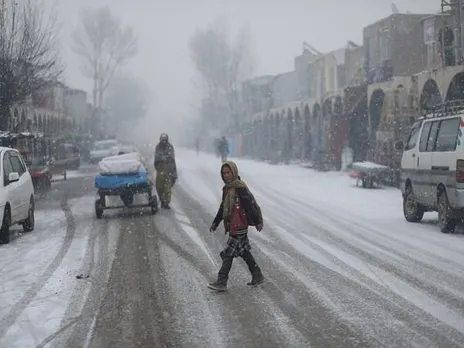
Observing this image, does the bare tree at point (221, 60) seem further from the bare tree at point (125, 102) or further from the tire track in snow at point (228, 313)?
the tire track in snow at point (228, 313)

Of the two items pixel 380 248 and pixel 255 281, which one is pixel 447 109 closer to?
pixel 380 248

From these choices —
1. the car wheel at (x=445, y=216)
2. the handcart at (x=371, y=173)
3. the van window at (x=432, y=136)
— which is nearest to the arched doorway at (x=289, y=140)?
the handcart at (x=371, y=173)

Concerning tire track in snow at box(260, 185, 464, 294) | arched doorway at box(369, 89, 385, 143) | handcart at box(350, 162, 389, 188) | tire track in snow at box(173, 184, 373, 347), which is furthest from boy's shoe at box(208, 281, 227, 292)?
arched doorway at box(369, 89, 385, 143)

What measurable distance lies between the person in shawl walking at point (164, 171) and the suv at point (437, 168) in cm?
598

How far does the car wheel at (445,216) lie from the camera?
12.0 meters

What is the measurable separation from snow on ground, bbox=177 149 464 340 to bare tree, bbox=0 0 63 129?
864 cm

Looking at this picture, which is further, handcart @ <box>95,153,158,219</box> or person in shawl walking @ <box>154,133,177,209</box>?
person in shawl walking @ <box>154,133,177,209</box>

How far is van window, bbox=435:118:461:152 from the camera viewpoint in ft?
39.2

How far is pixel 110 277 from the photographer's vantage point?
8.51 m

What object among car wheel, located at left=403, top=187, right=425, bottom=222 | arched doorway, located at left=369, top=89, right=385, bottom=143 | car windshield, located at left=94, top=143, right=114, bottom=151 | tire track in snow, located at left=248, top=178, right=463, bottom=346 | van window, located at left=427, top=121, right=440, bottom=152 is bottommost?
tire track in snow, located at left=248, top=178, right=463, bottom=346

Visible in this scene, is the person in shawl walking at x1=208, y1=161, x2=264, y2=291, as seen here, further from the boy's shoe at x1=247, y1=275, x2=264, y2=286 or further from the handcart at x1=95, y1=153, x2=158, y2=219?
the handcart at x1=95, y1=153, x2=158, y2=219

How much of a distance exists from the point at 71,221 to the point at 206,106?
262 ft

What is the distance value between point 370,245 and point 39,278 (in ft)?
17.5

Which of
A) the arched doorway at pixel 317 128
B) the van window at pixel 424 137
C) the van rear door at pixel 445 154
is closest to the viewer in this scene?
the van rear door at pixel 445 154
